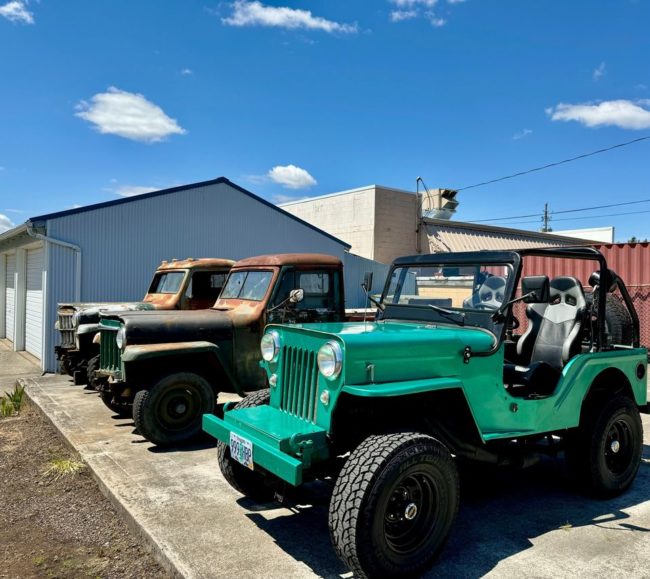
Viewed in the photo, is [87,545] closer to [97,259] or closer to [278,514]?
[278,514]

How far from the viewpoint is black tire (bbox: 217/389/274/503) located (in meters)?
4.14

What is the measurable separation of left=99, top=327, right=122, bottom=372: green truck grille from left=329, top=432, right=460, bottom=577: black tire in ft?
13.8

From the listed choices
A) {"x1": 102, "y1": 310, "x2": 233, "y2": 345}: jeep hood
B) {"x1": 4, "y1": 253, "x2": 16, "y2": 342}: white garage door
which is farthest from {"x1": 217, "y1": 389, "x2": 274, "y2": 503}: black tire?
{"x1": 4, "y1": 253, "x2": 16, "y2": 342}: white garage door

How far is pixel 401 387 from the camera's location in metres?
3.28

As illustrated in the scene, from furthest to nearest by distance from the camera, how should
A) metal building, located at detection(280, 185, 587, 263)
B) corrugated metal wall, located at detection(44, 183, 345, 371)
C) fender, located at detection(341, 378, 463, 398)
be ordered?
1. metal building, located at detection(280, 185, 587, 263)
2. corrugated metal wall, located at detection(44, 183, 345, 371)
3. fender, located at detection(341, 378, 463, 398)

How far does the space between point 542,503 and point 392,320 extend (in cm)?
188

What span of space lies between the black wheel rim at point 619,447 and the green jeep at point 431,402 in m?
0.01

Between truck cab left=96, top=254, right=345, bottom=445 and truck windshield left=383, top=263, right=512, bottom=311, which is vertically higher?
truck windshield left=383, top=263, right=512, bottom=311

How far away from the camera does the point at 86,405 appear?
25.9ft

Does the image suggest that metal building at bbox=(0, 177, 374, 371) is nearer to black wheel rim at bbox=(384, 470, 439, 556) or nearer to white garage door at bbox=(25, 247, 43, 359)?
white garage door at bbox=(25, 247, 43, 359)

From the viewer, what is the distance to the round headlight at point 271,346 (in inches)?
158

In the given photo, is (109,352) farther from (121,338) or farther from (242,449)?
(242,449)

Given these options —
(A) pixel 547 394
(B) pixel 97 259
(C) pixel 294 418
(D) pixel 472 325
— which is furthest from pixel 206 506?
(B) pixel 97 259

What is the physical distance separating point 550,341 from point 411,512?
8.24 ft
